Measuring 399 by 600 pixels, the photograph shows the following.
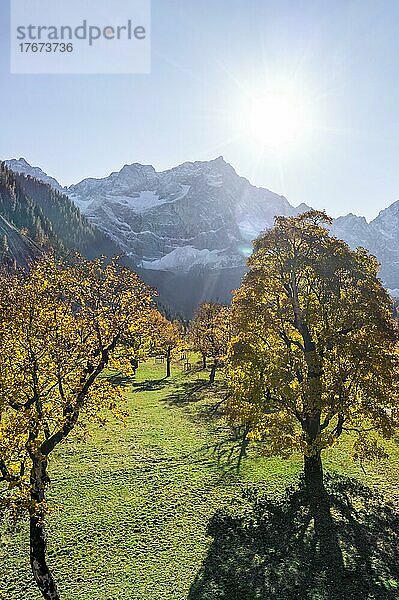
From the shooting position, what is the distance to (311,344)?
949 inches

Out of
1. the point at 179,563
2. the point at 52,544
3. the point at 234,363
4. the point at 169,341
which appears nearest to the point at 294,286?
the point at 234,363

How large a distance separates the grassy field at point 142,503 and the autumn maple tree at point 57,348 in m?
2.42

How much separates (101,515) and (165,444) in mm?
11309

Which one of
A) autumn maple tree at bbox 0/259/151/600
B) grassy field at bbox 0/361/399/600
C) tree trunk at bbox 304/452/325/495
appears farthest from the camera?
tree trunk at bbox 304/452/325/495

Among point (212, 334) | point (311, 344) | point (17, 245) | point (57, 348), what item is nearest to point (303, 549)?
point (311, 344)

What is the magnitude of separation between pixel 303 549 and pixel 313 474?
282 inches

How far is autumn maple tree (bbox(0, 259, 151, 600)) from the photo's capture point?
1381 cm

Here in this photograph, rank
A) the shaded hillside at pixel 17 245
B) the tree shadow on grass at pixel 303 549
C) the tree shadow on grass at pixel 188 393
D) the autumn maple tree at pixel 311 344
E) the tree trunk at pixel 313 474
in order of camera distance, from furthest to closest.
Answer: the shaded hillside at pixel 17 245
the tree shadow on grass at pixel 188 393
the tree trunk at pixel 313 474
the autumn maple tree at pixel 311 344
the tree shadow on grass at pixel 303 549

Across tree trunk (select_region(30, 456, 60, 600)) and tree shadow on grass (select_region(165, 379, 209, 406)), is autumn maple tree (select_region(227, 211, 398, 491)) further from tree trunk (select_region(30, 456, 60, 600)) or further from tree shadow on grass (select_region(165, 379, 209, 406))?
tree shadow on grass (select_region(165, 379, 209, 406))

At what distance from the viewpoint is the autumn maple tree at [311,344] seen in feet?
71.5

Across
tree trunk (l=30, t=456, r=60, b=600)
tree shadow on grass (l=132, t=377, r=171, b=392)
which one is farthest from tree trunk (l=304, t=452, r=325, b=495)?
tree shadow on grass (l=132, t=377, r=171, b=392)

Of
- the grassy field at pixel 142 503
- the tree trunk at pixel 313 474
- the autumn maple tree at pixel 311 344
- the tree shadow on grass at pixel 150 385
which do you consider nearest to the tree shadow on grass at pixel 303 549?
the grassy field at pixel 142 503

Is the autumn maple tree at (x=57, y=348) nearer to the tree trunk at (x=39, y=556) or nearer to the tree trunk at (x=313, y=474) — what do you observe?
the tree trunk at (x=39, y=556)

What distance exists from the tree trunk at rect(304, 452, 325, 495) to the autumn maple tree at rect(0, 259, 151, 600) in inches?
540
